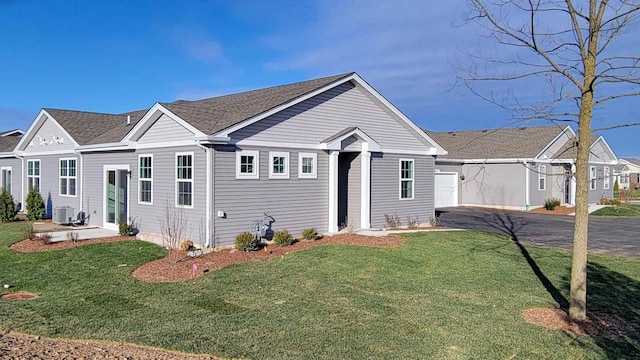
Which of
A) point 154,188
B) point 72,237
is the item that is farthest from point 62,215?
point 154,188

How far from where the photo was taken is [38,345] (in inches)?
248

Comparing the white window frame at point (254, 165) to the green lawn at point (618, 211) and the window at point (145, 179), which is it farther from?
the green lawn at point (618, 211)

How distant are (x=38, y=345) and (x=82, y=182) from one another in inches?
553

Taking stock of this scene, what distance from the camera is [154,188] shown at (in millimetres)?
15133

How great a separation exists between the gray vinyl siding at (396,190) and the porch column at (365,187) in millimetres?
369

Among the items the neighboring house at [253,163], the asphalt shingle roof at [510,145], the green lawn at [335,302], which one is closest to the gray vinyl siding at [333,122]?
the neighboring house at [253,163]

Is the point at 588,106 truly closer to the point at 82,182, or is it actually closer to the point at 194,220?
the point at 194,220

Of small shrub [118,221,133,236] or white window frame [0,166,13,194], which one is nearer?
small shrub [118,221,133,236]

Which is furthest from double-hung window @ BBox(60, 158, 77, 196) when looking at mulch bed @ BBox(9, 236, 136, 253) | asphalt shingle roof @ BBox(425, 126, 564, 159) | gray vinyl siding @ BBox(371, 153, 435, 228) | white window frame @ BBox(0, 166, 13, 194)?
asphalt shingle roof @ BBox(425, 126, 564, 159)

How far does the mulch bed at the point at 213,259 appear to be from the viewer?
10781mm

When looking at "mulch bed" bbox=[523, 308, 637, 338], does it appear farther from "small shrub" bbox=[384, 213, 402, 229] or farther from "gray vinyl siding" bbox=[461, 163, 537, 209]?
"gray vinyl siding" bbox=[461, 163, 537, 209]

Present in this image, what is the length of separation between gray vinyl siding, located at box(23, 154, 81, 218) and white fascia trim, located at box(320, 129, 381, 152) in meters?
10.5

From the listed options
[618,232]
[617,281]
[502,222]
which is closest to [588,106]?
[617,281]

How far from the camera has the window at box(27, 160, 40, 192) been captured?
22.5 meters
